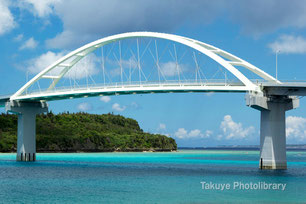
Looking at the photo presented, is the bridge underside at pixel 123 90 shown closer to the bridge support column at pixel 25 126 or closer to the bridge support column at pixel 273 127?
the bridge support column at pixel 25 126

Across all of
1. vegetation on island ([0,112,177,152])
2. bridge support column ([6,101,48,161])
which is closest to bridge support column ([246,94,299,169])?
bridge support column ([6,101,48,161])

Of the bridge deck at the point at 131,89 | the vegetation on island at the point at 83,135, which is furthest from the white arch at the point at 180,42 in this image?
the vegetation on island at the point at 83,135

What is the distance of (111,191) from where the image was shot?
3272 centimetres

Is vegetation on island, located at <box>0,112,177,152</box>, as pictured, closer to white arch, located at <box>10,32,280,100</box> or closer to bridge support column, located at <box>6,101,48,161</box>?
bridge support column, located at <box>6,101,48,161</box>

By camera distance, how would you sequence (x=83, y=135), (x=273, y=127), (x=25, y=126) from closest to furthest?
(x=273, y=127) → (x=25, y=126) → (x=83, y=135)

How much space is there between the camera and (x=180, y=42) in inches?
2082

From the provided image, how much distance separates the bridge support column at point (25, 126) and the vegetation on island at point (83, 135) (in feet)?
134

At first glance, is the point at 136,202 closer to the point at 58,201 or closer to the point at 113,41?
the point at 58,201

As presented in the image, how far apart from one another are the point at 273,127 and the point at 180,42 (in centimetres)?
1301

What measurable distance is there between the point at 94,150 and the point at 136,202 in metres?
107

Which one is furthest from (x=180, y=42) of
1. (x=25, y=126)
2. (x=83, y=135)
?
(x=83, y=135)

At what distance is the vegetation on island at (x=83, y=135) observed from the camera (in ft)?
391

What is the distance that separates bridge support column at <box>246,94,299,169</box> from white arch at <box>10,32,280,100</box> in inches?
77.5

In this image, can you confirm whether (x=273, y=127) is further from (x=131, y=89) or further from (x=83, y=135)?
(x=83, y=135)
